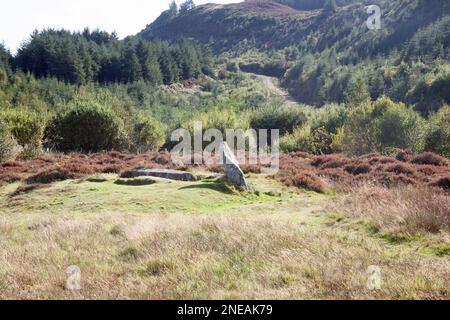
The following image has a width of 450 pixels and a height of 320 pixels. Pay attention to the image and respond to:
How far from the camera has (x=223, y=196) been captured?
1568 cm

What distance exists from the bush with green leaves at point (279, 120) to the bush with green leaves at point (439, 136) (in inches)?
770

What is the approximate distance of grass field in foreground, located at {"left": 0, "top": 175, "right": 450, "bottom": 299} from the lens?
5582 mm

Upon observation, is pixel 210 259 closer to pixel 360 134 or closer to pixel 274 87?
pixel 360 134

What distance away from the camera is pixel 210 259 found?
6824 millimetres

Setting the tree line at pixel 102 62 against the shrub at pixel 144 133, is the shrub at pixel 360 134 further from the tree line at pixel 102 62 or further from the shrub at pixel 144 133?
the tree line at pixel 102 62

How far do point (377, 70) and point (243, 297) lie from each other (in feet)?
248

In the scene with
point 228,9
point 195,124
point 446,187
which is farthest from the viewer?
point 228,9

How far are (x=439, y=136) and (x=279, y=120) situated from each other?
891 inches

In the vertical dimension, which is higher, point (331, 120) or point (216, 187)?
point (331, 120)

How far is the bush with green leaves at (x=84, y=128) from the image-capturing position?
115ft

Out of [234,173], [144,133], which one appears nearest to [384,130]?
[234,173]

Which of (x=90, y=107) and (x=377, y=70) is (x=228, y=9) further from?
(x=90, y=107)

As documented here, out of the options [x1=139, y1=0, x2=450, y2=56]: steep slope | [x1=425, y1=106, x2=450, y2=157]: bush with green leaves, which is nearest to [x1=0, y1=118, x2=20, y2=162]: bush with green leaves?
[x1=425, y1=106, x2=450, y2=157]: bush with green leaves

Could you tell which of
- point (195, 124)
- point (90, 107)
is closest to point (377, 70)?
point (195, 124)
